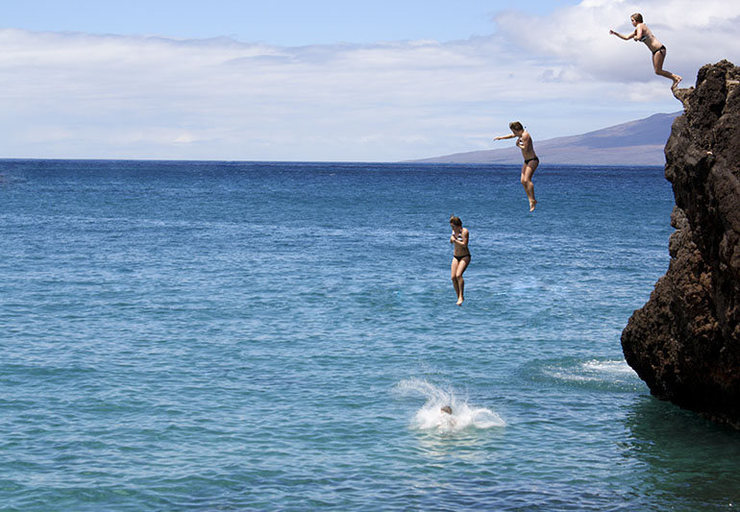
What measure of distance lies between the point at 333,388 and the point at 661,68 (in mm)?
15199

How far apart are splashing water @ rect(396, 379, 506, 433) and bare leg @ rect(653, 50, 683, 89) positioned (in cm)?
1128

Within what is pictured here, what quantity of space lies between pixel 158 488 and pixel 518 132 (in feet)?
41.3

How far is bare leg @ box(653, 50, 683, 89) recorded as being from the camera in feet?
73.1

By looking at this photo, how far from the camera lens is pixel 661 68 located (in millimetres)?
22812

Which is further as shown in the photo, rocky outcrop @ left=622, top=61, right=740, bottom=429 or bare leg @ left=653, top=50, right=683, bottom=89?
bare leg @ left=653, top=50, right=683, bottom=89

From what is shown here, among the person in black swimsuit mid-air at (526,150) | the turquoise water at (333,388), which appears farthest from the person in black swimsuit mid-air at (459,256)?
the turquoise water at (333,388)

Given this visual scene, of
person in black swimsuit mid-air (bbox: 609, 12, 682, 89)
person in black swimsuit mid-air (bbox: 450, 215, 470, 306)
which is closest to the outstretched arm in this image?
person in black swimsuit mid-air (bbox: 609, 12, 682, 89)

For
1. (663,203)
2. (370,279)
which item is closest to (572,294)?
(370,279)

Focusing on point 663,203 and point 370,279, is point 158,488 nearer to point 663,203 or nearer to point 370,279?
point 370,279

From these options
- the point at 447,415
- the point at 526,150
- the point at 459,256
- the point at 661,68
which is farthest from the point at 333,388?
the point at 661,68

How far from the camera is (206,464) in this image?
2323cm

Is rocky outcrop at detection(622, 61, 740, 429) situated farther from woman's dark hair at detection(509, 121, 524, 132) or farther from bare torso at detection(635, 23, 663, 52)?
woman's dark hair at detection(509, 121, 524, 132)

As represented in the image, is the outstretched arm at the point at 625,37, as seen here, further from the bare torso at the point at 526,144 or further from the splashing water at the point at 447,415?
the splashing water at the point at 447,415

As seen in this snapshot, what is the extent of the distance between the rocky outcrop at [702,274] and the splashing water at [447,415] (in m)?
5.30
